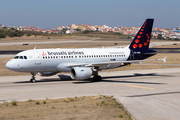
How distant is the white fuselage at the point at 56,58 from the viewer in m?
31.3

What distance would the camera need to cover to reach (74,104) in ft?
66.4

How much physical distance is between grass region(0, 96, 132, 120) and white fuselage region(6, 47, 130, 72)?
1101 centimetres

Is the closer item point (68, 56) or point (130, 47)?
point (68, 56)

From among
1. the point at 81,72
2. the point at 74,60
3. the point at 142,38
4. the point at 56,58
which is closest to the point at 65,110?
the point at 81,72

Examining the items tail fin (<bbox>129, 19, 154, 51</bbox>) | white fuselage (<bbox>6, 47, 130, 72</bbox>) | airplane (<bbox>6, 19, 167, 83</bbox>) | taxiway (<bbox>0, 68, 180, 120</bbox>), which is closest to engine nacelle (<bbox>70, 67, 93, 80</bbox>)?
airplane (<bbox>6, 19, 167, 83</bbox>)

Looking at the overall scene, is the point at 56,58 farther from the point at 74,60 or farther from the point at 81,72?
the point at 81,72

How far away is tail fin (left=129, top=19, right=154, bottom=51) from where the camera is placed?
3862 cm

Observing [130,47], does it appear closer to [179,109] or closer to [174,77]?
[174,77]

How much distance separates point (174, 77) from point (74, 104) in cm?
2073

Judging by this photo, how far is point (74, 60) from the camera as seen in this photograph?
33906 mm

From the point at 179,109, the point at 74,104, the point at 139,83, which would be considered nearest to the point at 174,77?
the point at 139,83

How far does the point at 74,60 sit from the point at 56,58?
8.38ft

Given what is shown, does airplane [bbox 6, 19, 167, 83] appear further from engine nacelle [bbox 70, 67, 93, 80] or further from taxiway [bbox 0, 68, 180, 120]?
taxiway [bbox 0, 68, 180, 120]

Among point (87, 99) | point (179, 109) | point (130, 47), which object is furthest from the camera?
point (130, 47)
